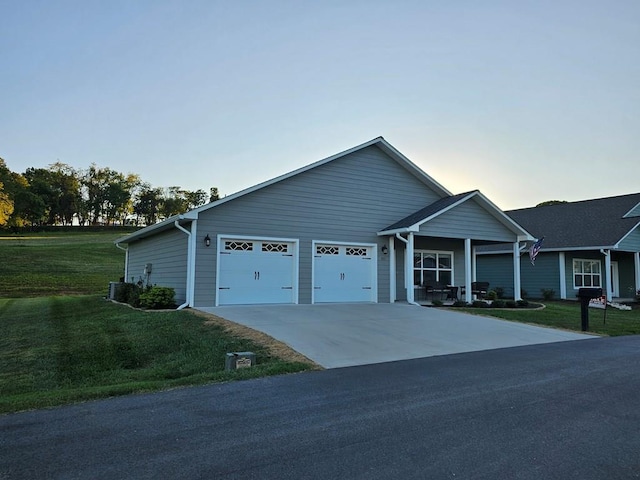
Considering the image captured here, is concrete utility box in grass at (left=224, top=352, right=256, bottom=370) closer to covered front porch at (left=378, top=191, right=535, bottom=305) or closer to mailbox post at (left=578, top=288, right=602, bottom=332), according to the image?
mailbox post at (left=578, top=288, right=602, bottom=332)

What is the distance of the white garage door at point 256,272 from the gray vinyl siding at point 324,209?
0.96 feet

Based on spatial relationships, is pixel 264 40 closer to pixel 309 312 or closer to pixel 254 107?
pixel 254 107

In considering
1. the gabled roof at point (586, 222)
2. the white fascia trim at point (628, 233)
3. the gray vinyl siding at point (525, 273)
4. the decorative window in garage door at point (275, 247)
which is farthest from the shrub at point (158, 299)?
the white fascia trim at point (628, 233)

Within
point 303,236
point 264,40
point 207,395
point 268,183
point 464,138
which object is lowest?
point 207,395

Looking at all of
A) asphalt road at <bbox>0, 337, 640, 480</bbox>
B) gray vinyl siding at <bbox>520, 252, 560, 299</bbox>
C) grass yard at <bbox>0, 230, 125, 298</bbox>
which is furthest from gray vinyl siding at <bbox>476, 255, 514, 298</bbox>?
grass yard at <bbox>0, 230, 125, 298</bbox>

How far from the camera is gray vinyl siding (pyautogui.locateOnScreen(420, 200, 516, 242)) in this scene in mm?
15555

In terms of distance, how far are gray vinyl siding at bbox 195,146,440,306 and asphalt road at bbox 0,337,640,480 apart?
316 inches

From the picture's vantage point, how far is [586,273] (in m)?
22.9

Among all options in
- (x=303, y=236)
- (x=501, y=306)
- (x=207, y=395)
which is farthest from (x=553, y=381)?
(x=501, y=306)

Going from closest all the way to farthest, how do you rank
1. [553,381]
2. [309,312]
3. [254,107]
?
[553,381], [309,312], [254,107]

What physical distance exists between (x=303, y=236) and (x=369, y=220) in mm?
2786

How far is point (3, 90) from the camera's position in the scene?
47.6ft

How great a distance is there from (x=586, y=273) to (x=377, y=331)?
58.9 feet

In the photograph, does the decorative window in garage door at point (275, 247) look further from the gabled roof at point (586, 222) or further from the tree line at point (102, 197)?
the tree line at point (102, 197)
